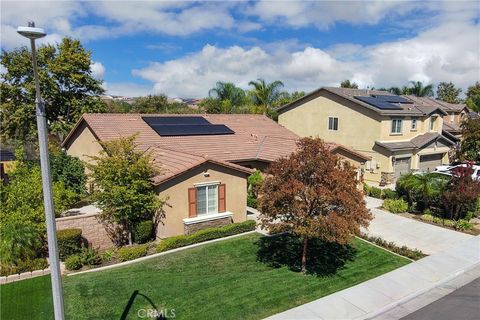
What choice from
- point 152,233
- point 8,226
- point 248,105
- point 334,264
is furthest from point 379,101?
point 8,226

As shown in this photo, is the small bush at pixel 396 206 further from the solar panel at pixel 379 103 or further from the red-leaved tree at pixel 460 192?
the solar panel at pixel 379 103

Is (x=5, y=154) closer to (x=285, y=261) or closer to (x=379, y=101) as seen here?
(x=285, y=261)

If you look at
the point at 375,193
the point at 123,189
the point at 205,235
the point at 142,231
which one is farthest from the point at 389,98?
the point at 123,189

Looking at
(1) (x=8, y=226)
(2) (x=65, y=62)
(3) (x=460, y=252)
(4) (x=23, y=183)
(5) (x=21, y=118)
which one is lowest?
(3) (x=460, y=252)

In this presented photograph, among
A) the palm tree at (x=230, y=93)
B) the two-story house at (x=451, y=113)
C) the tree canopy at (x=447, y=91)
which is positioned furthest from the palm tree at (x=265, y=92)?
the tree canopy at (x=447, y=91)

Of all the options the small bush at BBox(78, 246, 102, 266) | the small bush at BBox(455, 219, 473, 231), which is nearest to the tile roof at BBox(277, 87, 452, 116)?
the small bush at BBox(455, 219, 473, 231)

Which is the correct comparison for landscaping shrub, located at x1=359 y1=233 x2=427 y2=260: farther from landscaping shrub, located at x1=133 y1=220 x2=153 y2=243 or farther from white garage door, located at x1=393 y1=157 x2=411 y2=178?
white garage door, located at x1=393 y1=157 x2=411 y2=178

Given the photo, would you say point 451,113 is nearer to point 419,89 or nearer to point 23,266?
point 419,89
